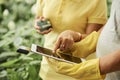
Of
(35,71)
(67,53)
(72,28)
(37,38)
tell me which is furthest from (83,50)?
(37,38)

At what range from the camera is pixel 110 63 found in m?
0.97

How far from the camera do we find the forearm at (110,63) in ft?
3.12

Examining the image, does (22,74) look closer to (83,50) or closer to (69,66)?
(83,50)

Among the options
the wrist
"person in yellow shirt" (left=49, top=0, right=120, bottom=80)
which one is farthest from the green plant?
"person in yellow shirt" (left=49, top=0, right=120, bottom=80)

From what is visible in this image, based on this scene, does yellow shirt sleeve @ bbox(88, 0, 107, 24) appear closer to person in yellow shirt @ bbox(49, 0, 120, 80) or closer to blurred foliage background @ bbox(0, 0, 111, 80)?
person in yellow shirt @ bbox(49, 0, 120, 80)

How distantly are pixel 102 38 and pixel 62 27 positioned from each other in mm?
376

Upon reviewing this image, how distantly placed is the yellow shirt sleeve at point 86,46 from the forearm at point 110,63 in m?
0.29

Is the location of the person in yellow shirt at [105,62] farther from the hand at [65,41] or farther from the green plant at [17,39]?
the green plant at [17,39]

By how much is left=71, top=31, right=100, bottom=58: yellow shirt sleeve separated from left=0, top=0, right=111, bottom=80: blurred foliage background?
3.02 ft

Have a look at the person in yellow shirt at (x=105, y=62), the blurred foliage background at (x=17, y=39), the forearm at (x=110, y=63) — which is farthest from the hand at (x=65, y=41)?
the blurred foliage background at (x=17, y=39)

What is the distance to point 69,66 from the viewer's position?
1.09 metres

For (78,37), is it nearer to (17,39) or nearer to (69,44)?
(69,44)

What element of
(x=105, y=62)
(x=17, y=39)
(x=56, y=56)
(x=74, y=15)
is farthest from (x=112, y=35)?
(x=17, y=39)

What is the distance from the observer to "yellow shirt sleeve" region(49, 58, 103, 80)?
3.34ft
